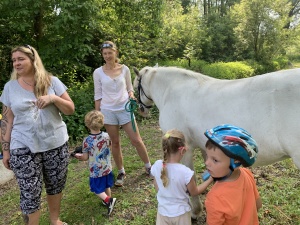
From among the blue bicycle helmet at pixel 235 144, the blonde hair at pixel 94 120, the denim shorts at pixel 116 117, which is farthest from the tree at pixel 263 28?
the blue bicycle helmet at pixel 235 144

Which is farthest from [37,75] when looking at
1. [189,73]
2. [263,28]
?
[263,28]

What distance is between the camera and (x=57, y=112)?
2496 mm

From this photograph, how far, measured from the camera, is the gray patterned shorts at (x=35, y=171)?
2.32 metres

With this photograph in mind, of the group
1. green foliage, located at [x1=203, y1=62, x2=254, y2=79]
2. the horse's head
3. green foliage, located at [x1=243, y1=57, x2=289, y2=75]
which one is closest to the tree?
green foliage, located at [x1=243, y1=57, x2=289, y2=75]

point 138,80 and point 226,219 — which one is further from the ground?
point 138,80

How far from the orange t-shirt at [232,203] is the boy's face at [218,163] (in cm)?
7

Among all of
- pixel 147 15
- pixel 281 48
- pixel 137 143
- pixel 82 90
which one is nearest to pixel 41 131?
pixel 137 143

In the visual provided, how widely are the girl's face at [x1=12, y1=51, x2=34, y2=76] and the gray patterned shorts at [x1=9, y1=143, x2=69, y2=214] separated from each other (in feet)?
2.23

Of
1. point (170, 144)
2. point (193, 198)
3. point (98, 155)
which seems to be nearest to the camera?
point (170, 144)

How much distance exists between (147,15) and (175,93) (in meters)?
5.82

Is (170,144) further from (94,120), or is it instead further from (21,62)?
(21,62)

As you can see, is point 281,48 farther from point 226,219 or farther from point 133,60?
point 226,219

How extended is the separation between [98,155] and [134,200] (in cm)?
84

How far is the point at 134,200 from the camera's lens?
11.1 feet
